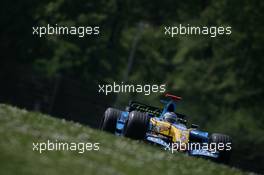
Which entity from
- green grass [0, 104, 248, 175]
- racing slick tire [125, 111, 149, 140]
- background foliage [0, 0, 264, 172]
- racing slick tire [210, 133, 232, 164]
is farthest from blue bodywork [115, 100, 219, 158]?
background foliage [0, 0, 264, 172]

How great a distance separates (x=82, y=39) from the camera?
164ft

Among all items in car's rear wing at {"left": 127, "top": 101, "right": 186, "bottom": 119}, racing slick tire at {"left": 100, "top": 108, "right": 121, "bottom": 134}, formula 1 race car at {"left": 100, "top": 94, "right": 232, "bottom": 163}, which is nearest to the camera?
formula 1 race car at {"left": 100, "top": 94, "right": 232, "bottom": 163}

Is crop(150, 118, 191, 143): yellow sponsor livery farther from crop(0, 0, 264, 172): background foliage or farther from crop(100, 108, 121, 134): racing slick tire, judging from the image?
crop(0, 0, 264, 172): background foliage

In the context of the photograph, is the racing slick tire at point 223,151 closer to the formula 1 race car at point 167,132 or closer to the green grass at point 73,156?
the formula 1 race car at point 167,132

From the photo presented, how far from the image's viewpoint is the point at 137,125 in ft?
68.7

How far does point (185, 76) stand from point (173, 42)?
443cm

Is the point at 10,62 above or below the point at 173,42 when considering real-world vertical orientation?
below

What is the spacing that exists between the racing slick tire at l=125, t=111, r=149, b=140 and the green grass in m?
2.13

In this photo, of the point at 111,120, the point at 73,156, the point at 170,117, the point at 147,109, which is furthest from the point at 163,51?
the point at 73,156

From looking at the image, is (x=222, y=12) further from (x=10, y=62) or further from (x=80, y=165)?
(x=80, y=165)

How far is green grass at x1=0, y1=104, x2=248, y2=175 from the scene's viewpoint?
12172 millimetres

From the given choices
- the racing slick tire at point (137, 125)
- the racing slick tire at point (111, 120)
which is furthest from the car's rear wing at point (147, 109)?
the racing slick tire at point (137, 125)

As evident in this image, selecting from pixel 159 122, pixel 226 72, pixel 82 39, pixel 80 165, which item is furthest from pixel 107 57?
pixel 80 165

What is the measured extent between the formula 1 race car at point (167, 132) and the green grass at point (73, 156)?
7.39 ft
